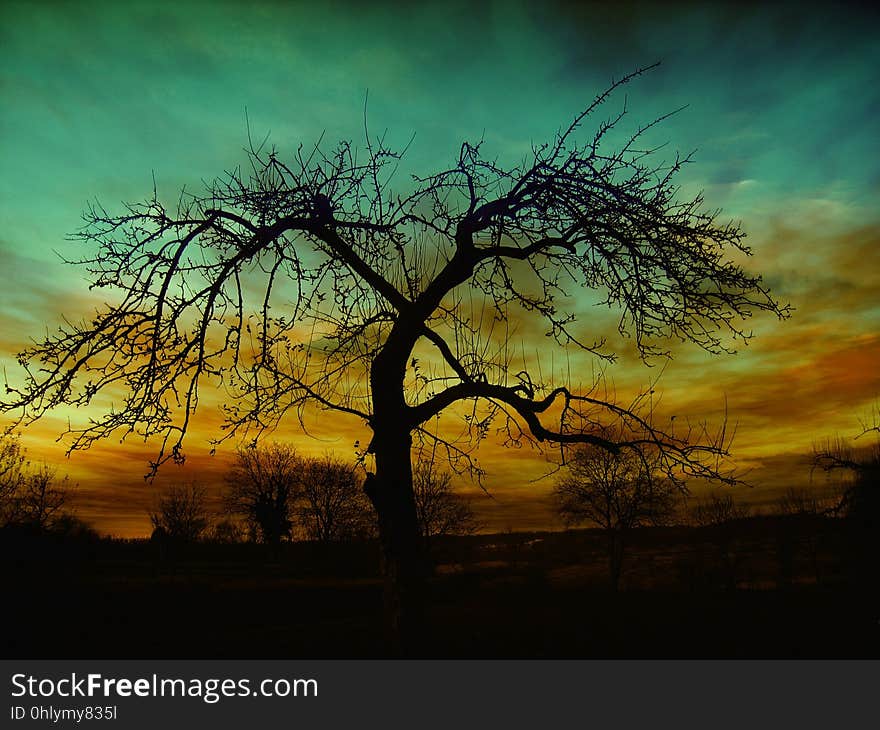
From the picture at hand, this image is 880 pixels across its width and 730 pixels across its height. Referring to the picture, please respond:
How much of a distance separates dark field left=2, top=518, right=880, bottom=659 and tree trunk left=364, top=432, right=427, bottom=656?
1.20ft

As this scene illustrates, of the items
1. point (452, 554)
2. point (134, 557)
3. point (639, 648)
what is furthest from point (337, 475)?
point (639, 648)

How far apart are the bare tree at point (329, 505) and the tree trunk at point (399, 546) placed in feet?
178

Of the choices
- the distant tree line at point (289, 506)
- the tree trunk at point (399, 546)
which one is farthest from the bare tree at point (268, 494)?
the tree trunk at point (399, 546)

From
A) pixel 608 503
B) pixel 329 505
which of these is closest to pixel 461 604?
pixel 608 503

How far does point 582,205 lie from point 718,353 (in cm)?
258

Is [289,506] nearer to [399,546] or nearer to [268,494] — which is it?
[268,494]

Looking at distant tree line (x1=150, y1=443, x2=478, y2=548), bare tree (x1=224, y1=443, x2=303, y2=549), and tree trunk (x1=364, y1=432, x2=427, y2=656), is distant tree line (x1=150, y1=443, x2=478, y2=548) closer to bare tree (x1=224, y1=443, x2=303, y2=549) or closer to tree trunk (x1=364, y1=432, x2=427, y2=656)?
bare tree (x1=224, y1=443, x2=303, y2=549)

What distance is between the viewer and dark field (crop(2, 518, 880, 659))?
14031 millimetres

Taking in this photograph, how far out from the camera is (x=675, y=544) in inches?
2318

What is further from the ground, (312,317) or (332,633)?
(312,317)

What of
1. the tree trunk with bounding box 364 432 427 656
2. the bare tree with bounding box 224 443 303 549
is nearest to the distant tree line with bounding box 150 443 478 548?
the bare tree with bounding box 224 443 303 549

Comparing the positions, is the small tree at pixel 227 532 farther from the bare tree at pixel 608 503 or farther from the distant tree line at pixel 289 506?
the bare tree at pixel 608 503

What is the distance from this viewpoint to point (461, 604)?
93.0 feet
